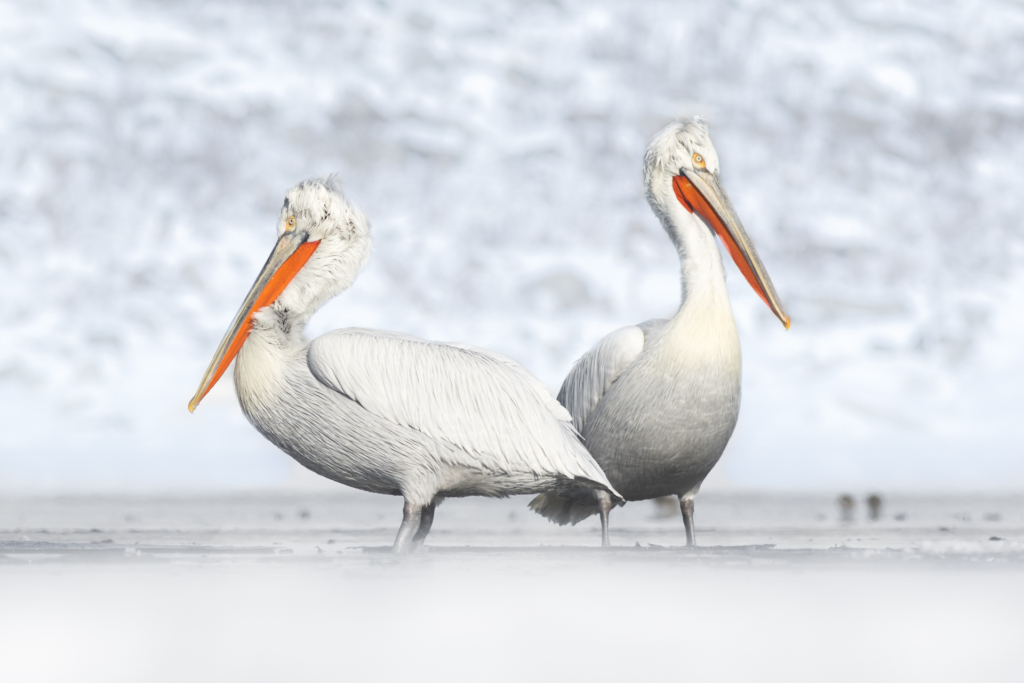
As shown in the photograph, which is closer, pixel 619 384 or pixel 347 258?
pixel 347 258

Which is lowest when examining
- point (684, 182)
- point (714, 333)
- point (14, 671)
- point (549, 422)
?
point (14, 671)

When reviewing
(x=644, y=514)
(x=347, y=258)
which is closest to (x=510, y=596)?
(x=347, y=258)

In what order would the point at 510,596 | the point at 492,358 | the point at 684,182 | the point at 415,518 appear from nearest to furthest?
the point at 510,596 < the point at 415,518 < the point at 492,358 < the point at 684,182

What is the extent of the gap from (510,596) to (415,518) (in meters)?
1.17

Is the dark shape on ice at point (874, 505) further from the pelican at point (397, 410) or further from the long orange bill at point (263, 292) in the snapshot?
the long orange bill at point (263, 292)

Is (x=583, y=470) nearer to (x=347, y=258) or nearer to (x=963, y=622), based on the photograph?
(x=347, y=258)

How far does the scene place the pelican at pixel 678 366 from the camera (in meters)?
4.68

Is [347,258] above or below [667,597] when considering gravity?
above

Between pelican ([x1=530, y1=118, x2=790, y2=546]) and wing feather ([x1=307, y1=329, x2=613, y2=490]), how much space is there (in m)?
0.38

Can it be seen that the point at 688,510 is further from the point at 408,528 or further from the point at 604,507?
the point at 408,528

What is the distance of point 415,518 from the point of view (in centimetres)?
407

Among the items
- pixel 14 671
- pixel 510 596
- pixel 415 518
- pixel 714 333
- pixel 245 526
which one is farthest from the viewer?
pixel 245 526

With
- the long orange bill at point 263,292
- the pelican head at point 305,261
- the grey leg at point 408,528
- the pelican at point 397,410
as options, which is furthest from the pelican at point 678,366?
the long orange bill at point 263,292

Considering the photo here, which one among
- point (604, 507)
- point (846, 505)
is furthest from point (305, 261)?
point (846, 505)
